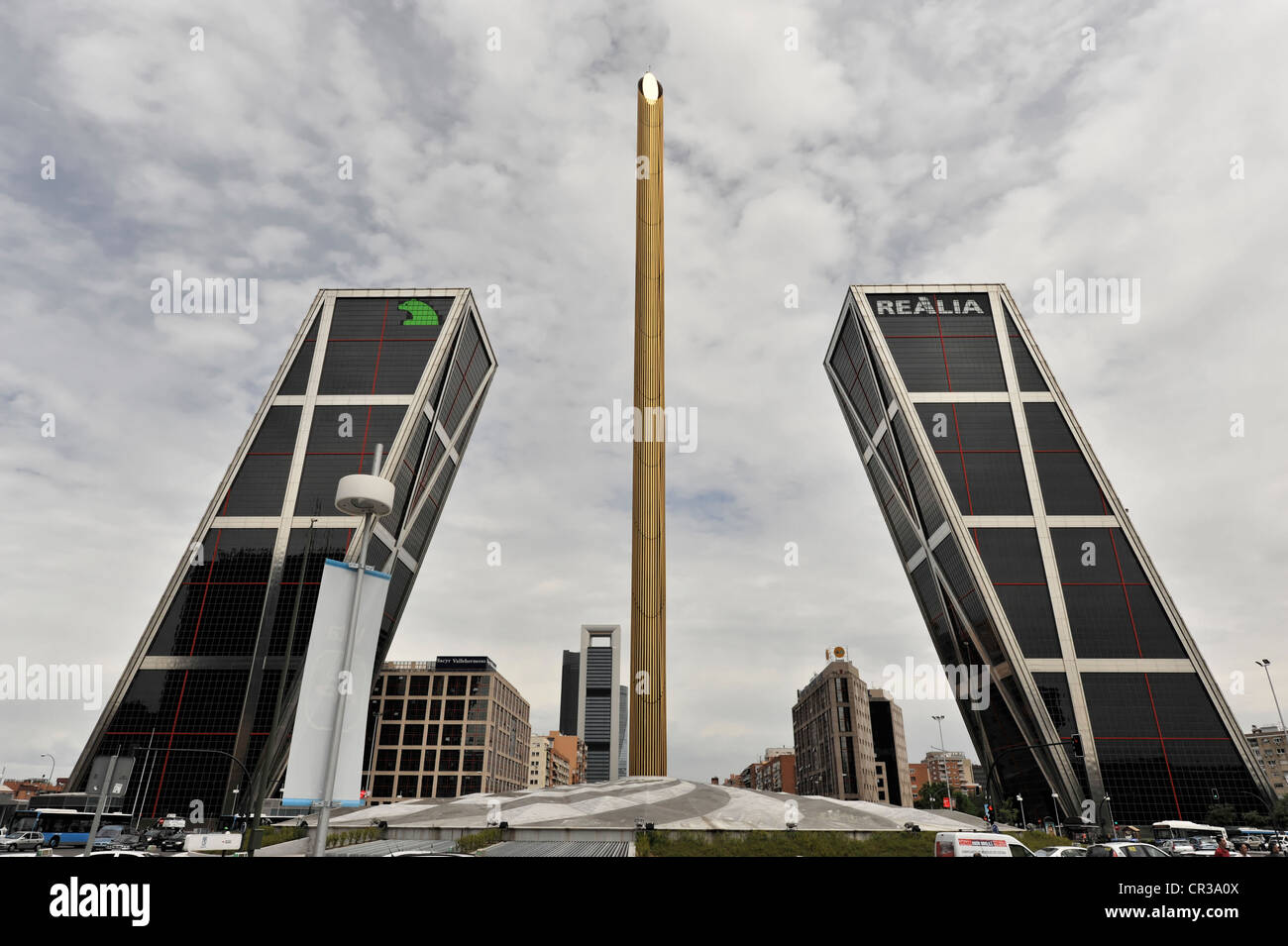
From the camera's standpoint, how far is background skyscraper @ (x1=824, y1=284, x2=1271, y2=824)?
2255 inches

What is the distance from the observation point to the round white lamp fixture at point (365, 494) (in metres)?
10.2

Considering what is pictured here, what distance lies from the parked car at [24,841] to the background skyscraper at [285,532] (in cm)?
1396

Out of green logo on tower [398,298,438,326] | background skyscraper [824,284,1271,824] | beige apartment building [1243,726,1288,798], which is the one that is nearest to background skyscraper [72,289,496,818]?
green logo on tower [398,298,438,326]

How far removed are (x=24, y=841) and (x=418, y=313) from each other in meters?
51.7

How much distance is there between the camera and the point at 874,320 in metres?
71.6

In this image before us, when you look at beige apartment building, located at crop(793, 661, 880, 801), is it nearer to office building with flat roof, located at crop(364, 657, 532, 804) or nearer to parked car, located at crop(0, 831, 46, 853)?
office building with flat roof, located at crop(364, 657, 532, 804)

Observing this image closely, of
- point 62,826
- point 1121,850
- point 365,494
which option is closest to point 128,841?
point 62,826

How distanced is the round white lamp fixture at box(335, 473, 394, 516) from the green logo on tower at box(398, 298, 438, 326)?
6699cm

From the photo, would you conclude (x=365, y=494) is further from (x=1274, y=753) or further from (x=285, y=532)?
(x=1274, y=753)

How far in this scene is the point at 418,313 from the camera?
242ft
